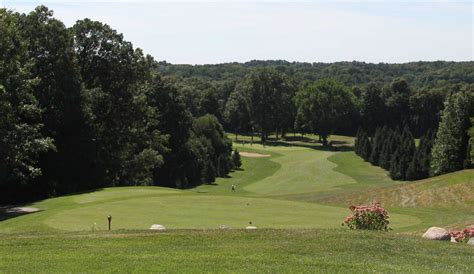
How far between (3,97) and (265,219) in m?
17.1

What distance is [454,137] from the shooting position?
229 ft

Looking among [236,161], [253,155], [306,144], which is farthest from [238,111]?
[236,161]

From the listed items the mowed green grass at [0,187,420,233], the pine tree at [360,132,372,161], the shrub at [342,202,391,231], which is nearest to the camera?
the shrub at [342,202,391,231]

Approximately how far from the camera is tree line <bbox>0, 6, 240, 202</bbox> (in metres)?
34.8

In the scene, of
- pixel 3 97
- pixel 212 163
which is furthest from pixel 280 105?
pixel 3 97

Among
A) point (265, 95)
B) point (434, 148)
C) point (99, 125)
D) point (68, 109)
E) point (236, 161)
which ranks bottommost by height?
point (236, 161)

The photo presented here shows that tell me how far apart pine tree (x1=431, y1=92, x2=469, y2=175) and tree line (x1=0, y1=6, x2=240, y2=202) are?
3478 cm

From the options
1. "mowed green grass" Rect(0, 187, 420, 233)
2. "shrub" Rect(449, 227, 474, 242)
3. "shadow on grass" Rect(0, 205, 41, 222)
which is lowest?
"shadow on grass" Rect(0, 205, 41, 222)

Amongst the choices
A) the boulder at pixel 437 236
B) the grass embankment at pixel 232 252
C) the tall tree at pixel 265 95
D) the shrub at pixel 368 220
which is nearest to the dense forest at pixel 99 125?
the grass embankment at pixel 232 252

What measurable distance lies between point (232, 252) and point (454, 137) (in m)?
60.3

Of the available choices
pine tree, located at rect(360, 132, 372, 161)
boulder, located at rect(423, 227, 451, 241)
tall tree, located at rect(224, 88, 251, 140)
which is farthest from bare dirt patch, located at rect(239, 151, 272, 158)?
boulder, located at rect(423, 227, 451, 241)

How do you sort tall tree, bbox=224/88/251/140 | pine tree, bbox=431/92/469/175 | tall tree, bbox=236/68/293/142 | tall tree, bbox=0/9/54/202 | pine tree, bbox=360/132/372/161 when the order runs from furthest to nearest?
tall tree, bbox=224/88/251/140, tall tree, bbox=236/68/293/142, pine tree, bbox=360/132/372/161, pine tree, bbox=431/92/469/175, tall tree, bbox=0/9/54/202

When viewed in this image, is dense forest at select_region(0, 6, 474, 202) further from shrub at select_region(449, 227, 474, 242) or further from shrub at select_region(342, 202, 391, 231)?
shrub at select_region(449, 227, 474, 242)

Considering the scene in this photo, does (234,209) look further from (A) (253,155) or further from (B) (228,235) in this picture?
(A) (253,155)
